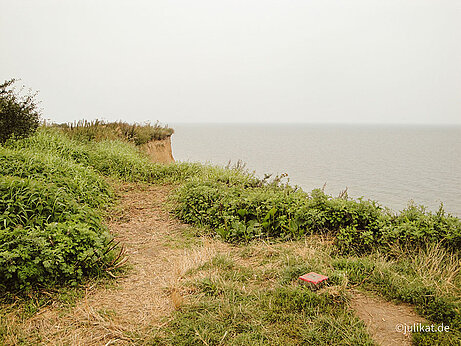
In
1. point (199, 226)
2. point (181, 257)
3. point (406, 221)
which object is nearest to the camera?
point (181, 257)

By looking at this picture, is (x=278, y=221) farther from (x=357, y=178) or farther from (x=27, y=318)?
(x=357, y=178)

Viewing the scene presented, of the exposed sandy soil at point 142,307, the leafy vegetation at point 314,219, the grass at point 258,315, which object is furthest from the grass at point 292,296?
the leafy vegetation at point 314,219

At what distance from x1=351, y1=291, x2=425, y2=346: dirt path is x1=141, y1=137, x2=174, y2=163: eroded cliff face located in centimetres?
1022

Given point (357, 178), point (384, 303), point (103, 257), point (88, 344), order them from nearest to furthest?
point (88, 344) → point (384, 303) → point (103, 257) → point (357, 178)

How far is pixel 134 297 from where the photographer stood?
3.29 metres

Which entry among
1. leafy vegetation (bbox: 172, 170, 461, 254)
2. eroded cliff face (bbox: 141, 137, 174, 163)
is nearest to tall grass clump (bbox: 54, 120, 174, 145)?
eroded cliff face (bbox: 141, 137, 174, 163)

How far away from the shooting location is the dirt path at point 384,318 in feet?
8.48

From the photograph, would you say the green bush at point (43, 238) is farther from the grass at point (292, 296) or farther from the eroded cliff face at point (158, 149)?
the eroded cliff face at point (158, 149)

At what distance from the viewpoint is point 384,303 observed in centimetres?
307

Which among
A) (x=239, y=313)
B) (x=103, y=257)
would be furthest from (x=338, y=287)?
(x=103, y=257)

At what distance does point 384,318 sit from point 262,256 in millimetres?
1545

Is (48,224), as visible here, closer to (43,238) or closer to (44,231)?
(44,231)

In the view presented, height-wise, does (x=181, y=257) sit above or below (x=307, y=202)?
below

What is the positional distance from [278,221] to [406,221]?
5.35 feet
